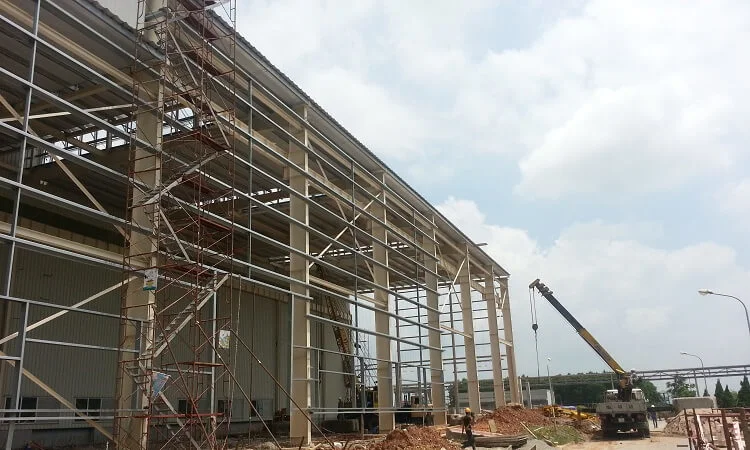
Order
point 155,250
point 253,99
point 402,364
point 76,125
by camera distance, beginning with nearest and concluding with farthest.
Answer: point 155,250 < point 76,125 < point 253,99 < point 402,364

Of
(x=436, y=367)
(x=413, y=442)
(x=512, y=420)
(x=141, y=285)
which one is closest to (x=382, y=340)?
(x=436, y=367)

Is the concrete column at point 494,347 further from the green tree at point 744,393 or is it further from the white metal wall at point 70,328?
the green tree at point 744,393

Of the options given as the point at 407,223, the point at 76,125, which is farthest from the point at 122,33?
the point at 407,223

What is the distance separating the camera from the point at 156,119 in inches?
634

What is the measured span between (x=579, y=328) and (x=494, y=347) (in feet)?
20.2

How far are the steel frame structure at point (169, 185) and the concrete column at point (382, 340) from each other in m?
0.07

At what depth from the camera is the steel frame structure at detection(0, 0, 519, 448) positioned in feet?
46.5

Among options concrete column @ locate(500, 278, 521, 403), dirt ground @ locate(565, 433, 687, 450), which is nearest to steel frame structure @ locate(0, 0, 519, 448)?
dirt ground @ locate(565, 433, 687, 450)

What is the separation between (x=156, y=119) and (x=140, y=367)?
6.23 meters

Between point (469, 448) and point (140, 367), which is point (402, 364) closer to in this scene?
point (469, 448)

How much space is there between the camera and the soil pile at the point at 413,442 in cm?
2008

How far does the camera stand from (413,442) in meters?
20.8

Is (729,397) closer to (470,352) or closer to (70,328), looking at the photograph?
(470,352)

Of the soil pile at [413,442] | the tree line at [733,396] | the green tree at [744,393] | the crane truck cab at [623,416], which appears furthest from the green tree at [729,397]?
the soil pile at [413,442]
